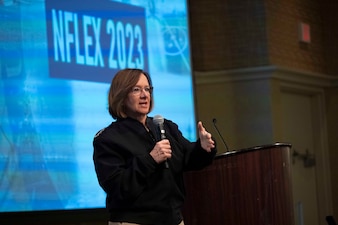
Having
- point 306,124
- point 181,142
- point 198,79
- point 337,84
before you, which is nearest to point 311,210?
point 306,124

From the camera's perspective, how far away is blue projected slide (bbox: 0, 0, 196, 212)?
144 inches

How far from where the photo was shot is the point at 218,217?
110 inches

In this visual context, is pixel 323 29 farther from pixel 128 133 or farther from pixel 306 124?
pixel 128 133

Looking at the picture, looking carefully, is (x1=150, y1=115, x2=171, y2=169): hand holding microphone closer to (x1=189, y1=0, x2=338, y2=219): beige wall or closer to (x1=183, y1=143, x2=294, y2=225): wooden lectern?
(x1=183, y1=143, x2=294, y2=225): wooden lectern

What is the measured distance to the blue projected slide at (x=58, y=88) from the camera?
3.65 m

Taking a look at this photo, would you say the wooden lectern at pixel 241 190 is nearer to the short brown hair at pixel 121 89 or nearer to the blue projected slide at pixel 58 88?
the short brown hair at pixel 121 89

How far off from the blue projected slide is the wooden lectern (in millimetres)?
1177

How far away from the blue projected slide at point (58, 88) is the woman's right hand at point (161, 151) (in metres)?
1.55

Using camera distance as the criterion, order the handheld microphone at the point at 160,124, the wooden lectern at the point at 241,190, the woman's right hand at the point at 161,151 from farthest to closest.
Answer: the wooden lectern at the point at 241,190 < the handheld microphone at the point at 160,124 < the woman's right hand at the point at 161,151

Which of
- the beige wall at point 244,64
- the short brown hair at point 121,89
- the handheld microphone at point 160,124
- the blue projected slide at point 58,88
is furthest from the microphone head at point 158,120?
the beige wall at point 244,64

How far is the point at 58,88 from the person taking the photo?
3857 mm

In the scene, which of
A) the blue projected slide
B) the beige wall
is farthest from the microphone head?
the beige wall

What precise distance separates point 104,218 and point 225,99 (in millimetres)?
1679

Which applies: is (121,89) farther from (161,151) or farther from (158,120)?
(161,151)
